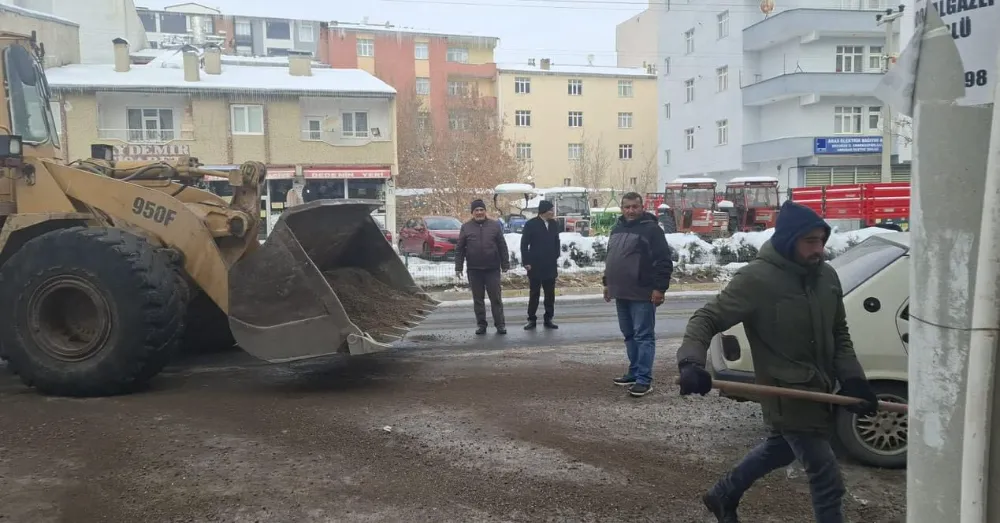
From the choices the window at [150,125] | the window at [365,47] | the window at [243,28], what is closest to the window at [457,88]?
the window at [365,47]

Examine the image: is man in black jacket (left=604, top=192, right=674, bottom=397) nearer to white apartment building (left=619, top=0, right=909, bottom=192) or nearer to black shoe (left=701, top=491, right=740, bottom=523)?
black shoe (left=701, top=491, right=740, bottom=523)

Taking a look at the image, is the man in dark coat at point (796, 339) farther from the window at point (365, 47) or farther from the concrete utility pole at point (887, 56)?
the window at point (365, 47)

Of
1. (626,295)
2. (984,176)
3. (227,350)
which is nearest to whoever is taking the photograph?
(984,176)

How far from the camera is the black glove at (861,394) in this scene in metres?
3.37

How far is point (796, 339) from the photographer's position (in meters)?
3.38

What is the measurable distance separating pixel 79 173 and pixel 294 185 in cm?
2838

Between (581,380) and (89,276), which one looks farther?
(581,380)

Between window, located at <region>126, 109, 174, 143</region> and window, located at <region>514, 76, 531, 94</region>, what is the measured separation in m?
33.9

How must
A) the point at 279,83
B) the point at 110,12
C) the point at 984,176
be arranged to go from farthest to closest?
the point at 110,12 → the point at 279,83 → the point at 984,176

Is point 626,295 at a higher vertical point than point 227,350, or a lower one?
higher

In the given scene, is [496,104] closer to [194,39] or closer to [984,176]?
[194,39]

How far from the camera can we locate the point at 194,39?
2221 inches

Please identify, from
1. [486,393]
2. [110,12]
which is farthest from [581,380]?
[110,12]

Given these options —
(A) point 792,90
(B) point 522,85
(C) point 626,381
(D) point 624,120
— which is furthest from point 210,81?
(D) point 624,120
